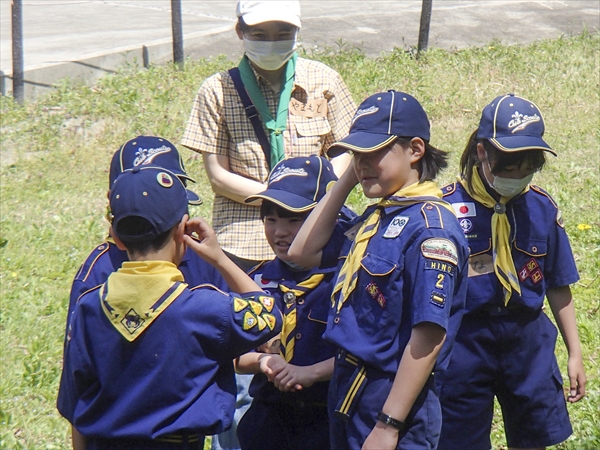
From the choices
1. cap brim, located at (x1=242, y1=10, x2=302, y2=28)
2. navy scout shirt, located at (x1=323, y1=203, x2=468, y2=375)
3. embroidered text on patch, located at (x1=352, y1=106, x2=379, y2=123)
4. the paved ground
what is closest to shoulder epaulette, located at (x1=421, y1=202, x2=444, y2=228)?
navy scout shirt, located at (x1=323, y1=203, x2=468, y2=375)

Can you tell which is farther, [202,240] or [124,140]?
[124,140]

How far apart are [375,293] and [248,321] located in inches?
16.8

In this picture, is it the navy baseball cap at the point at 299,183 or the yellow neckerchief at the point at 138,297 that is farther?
the navy baseball cap at the point at 299,183

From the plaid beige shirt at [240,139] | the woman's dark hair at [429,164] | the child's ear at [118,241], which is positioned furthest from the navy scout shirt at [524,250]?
the child's ear at [118,241]

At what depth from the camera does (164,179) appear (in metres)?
2.73

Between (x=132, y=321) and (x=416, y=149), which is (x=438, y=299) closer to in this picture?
(x=416, y=149)

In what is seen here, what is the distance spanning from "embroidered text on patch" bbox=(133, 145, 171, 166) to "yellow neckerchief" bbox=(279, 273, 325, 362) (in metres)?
0.65

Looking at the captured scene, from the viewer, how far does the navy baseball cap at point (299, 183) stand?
320 cm

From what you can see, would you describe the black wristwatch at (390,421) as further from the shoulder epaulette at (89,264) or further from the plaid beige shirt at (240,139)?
the plaid beige shirt at (240,139)

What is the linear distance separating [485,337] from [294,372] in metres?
0.82

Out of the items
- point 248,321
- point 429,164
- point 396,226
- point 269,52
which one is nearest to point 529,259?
point 429,164

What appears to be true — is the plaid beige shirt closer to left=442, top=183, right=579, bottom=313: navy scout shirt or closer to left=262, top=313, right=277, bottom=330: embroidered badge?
left=442, top=183, right=579, bottom=313: navy scout shirt

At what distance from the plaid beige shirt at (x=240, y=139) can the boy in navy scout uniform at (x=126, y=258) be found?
59cm

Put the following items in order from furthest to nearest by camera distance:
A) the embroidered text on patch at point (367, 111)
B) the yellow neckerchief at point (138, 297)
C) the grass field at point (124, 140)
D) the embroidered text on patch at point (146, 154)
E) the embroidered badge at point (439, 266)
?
the grass field at point (124, 140), the embroidered text on patch at point (146, 154), the embroidered text on patch at point (367, 111), the embroidered badge at point (439, 266), the yellow neckerchief at point (138, 297)
